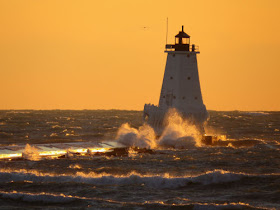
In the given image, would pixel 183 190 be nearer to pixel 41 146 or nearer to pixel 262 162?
pixel 262 162

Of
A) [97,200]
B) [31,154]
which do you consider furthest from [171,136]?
[97,200]

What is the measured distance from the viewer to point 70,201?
112 feet

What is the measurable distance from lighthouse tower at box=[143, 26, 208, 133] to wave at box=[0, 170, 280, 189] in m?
17.1

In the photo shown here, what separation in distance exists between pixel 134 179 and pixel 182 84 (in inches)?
726

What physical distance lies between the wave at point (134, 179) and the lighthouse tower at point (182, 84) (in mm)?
17083

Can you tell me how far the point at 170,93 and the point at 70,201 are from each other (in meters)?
24.2

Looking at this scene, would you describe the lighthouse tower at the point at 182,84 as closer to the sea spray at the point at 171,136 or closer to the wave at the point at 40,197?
the sea spray at the point at 171,136

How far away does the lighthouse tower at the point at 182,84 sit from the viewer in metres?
56.5

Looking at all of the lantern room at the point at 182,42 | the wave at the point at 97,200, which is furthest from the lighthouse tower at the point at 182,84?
the wave at the point at 97,200

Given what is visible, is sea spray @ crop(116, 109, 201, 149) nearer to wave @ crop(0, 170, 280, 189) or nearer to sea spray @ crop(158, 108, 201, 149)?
sea spray @ crop(158, 108, 201, 149)

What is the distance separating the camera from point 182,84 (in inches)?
2221

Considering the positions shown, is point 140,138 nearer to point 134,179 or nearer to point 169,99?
point 169,99

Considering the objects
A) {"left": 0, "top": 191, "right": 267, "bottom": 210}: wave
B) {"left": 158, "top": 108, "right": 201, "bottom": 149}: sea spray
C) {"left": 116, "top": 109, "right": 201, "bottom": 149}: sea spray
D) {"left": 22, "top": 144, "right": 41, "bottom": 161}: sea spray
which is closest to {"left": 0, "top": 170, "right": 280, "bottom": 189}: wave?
{"left": 0, "top": 191, "right": 267, "bottom": 210}: wave

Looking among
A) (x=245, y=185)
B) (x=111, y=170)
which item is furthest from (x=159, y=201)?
(x=111, y=170)
